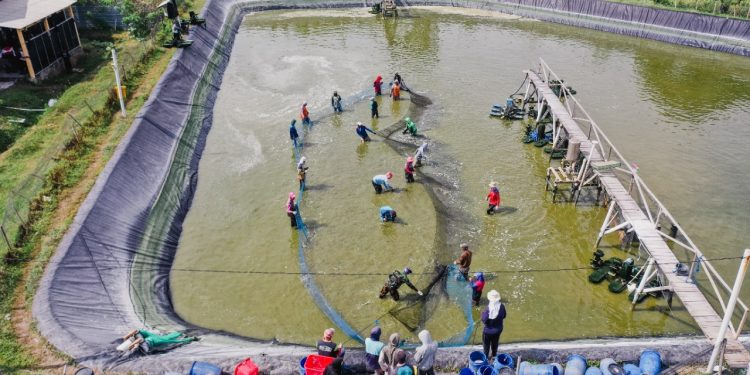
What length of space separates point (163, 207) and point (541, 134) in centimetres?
1796

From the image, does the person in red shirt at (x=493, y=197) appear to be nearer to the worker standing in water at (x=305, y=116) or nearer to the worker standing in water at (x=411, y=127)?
the worker standing in water at (x=411, y=127)

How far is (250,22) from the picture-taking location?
48875 mm

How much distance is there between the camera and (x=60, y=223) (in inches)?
677

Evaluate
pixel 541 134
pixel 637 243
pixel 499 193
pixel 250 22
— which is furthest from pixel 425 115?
pixel 250 22

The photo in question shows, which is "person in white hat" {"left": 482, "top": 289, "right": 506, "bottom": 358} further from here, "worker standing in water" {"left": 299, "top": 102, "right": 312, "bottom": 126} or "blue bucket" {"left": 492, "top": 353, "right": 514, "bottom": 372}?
"worker standing in water" {"left": 299, "top": 102, "right": 312, "bottom": 126}

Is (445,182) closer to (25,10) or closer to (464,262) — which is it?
(464,262)

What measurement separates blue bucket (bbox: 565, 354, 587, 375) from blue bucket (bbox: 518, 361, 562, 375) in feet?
0.89

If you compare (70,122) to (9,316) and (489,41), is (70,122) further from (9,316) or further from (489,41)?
(489,41)

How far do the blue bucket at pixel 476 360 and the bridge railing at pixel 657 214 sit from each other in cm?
599

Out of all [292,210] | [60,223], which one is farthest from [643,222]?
[60,223]

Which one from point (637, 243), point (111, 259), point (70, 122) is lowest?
point (637, 243)

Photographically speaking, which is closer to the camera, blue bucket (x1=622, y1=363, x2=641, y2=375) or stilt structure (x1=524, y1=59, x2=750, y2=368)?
blue bucket (x1=622, y1=363, x2=641, y2=375)

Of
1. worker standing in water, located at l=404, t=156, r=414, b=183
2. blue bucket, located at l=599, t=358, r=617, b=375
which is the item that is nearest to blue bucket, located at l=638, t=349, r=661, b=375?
blue bucket, located at l=599, t=358, r=617, b=375

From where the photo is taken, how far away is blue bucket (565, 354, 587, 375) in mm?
12000
